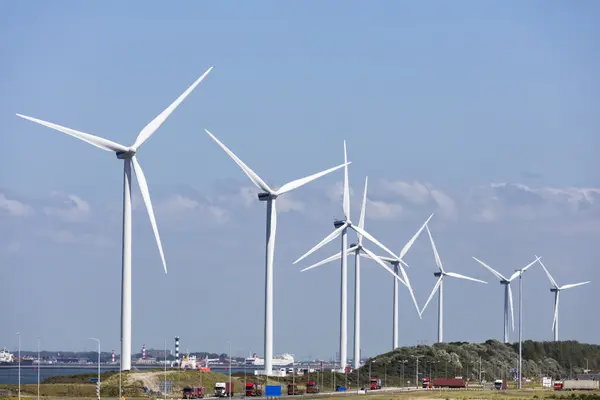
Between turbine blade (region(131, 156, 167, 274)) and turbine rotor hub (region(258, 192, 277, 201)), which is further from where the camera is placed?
turbine rotor hub (region(258, 192, 277, 201))

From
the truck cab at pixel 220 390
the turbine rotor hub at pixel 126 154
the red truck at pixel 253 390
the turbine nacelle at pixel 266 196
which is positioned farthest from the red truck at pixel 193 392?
the turbine nacelle at pixel 266 196

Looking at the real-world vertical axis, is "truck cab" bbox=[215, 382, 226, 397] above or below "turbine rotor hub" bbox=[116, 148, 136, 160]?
below

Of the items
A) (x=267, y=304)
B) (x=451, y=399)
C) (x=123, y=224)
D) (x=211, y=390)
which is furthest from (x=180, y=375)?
(x=451, y=399)

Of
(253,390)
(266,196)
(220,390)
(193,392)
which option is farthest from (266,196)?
(193,392)

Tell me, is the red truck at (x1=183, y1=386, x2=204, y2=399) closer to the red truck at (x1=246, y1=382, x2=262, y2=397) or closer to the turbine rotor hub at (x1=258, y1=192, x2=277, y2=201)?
the red truck at (x1=246, y1=382, x2=262, y2=397)

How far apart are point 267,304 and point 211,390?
18.8 m

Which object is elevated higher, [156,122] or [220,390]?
[156,122]

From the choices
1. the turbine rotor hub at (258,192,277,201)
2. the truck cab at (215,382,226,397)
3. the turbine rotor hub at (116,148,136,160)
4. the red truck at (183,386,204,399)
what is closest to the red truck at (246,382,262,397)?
the truck cab at (215,382,226,397)

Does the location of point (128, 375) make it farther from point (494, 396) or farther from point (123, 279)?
point (494, 396)

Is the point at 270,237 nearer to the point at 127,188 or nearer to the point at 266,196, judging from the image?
the point at 266,196

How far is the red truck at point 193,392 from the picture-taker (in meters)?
159

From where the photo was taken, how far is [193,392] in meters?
160

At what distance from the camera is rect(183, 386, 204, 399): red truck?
522 feet

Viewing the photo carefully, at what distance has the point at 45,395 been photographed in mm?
154500
